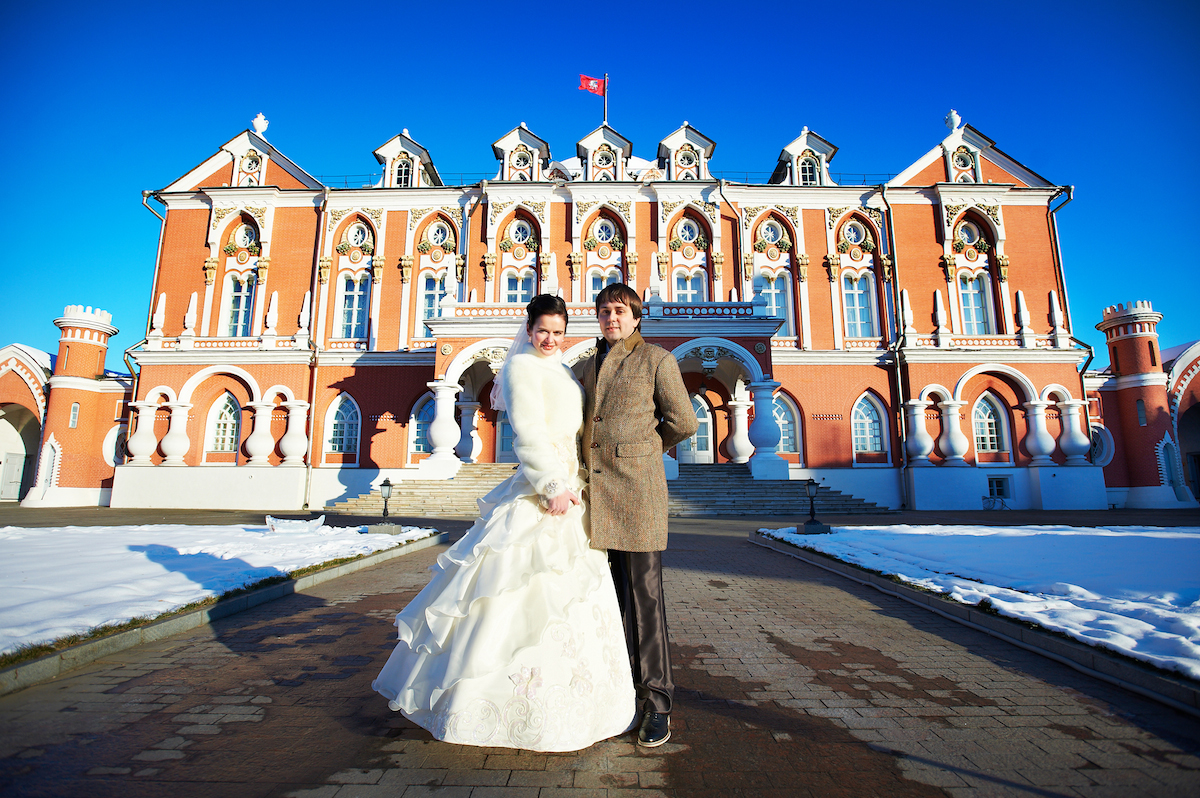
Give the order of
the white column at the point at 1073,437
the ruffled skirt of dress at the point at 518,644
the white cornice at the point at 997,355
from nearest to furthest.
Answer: the ruffled skirt of dress at the point at 518,644 → the white column at the point at 1073,437 → the white cornice at the point at 997,355

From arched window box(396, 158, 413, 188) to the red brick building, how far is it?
0.11 metres

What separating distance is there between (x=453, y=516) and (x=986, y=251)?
2264 cm

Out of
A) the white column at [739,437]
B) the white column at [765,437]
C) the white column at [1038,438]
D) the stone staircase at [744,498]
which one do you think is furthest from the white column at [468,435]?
the white column at [1038,438]

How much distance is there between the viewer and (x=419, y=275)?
23219 millimetres

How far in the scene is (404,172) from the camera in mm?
24828

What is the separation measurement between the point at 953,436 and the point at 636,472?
21282mm

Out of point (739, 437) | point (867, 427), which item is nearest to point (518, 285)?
point (739, 437)

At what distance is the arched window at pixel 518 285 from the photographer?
23109 mm

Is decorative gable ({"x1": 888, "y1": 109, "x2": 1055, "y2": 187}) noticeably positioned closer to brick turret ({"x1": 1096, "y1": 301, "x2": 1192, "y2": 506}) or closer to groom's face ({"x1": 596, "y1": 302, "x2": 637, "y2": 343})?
brick turret ({"x1": 1096, "y1": 301, "x2": 1192, "y2": 506})

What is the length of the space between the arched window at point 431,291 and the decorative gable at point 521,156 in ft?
16.1

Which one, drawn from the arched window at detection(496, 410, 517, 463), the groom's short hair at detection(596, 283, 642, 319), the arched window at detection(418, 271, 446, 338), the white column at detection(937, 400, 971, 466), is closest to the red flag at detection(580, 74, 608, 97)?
the arched window at detection(418, 271, 446, 338)

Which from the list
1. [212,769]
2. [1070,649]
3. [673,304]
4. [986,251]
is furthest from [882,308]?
[212,769]

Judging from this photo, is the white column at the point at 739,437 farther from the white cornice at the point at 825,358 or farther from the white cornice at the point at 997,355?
the white cornice at the point at 997,355

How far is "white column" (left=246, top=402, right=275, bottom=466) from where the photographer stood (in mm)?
20156
